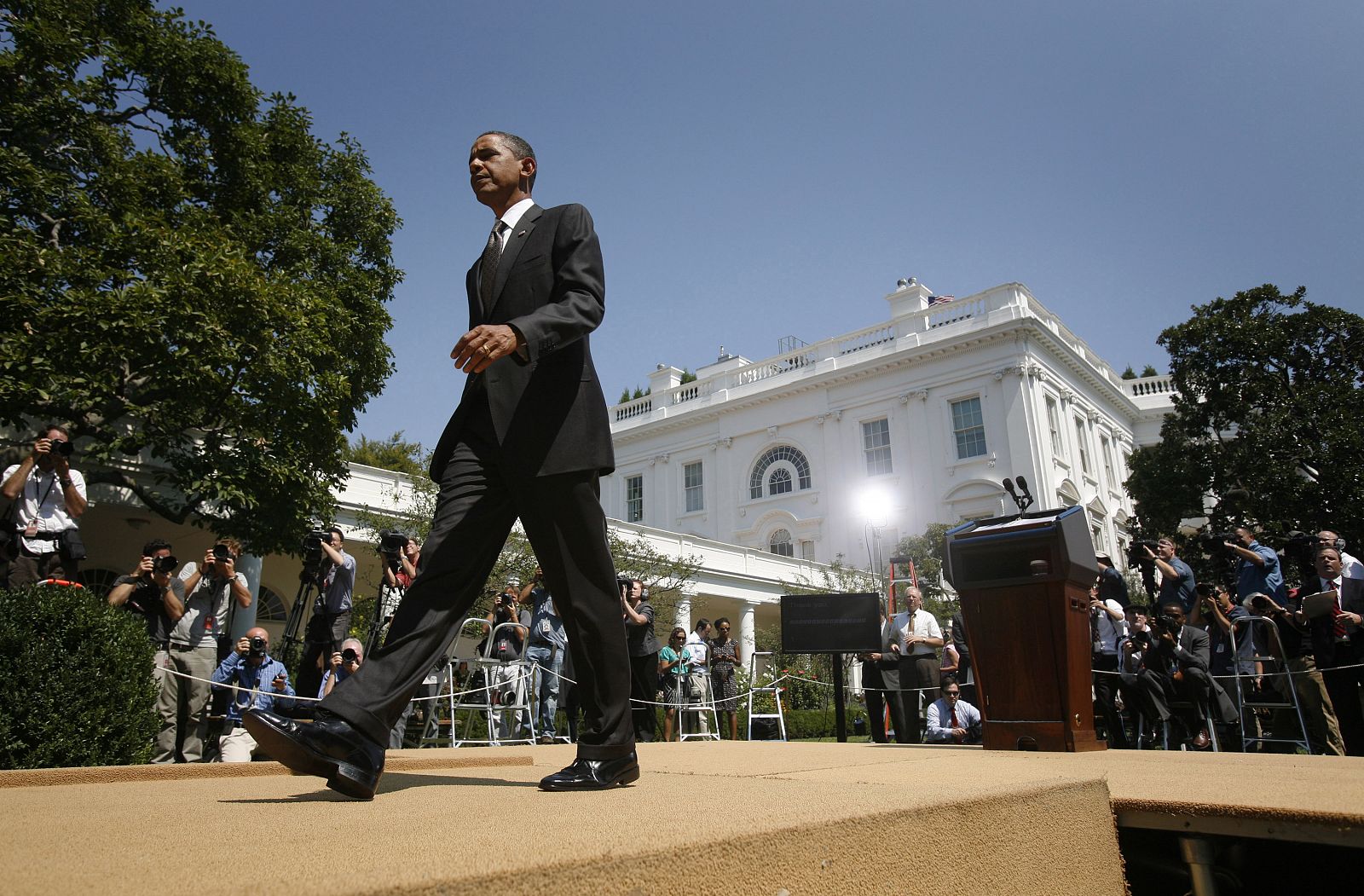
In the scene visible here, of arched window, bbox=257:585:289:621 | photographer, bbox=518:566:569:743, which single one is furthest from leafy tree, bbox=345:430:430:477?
photographer, bbox=518:566:569:743

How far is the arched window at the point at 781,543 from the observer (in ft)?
112

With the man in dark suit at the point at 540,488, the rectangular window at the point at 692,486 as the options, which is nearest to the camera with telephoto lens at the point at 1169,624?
the man in dark suit at the point at 540,488

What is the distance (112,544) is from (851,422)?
25377 millimetres

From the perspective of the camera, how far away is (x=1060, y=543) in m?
4.23

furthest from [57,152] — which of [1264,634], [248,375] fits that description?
[1264,634]

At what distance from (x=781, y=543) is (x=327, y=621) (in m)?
27.9

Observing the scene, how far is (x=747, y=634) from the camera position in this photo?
26.9m

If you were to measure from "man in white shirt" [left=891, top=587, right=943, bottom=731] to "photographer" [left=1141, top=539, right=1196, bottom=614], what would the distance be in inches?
99.1

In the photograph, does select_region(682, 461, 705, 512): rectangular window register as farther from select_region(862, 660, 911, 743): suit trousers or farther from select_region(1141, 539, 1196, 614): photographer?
select_region(1141, 539, 1196, 614): photographer

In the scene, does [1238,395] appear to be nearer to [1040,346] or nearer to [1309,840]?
[1040,346]

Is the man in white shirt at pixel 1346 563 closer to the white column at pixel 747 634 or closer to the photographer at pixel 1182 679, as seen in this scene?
the photographer at pixel 1182 679

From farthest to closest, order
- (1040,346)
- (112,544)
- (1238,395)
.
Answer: (1040,346) < (1238,395) < (112,544)

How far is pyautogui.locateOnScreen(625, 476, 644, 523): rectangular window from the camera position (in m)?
39.8

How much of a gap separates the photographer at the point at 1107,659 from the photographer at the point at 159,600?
25.9ft
